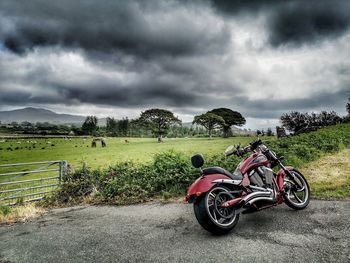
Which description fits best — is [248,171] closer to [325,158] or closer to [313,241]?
[313,241]

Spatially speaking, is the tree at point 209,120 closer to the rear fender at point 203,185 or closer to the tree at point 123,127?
Result: the tree at point 123,127

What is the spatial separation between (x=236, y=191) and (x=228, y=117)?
2486 inches

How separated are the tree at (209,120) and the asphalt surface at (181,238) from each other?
177 feet

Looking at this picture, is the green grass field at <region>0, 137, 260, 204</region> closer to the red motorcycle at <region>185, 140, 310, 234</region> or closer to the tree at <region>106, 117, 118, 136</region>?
the red motorcycle at <region>185, 140, 310, 234</region>

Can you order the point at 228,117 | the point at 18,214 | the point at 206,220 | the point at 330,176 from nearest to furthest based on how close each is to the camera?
the point at 206,220 < the point at 18,214 < the point at 330,176 < the point at 228,117

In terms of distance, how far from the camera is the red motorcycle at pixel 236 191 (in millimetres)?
4449

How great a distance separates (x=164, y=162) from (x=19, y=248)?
5.43 meters

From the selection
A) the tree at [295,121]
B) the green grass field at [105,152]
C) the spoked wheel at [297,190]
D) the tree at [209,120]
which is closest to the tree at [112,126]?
the tree at [209,120]

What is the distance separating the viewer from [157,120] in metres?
55.4

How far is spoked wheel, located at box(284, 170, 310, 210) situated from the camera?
5.49m

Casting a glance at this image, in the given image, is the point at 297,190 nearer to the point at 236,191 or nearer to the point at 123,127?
the point at 236,191

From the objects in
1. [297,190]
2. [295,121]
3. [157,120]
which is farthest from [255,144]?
[157,120]

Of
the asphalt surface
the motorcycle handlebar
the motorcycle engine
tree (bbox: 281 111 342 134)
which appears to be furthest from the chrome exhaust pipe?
tree (bbox: 281 111 342 134)

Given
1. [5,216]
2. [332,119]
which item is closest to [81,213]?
[5,216]
